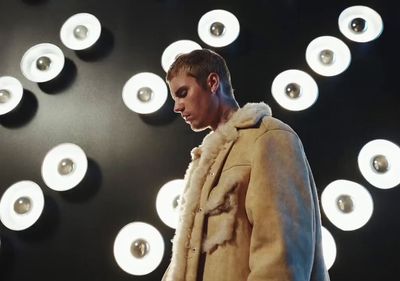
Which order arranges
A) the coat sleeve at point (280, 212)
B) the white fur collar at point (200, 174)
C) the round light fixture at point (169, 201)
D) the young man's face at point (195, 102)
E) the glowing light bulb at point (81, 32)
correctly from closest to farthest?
the coat sleeve at point (280, 212) < the white fur collar at point (200, 174) < the young man's face at point (195, 102) < the round light fixture at point (169, 201) < the glowing light bulb at point (81, 32)

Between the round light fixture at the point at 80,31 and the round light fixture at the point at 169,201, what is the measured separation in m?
0.94

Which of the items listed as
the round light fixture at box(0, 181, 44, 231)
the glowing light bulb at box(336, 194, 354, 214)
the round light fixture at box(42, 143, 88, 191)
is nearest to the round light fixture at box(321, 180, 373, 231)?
the glowing light bulb at box(336, 194, 354, 214)

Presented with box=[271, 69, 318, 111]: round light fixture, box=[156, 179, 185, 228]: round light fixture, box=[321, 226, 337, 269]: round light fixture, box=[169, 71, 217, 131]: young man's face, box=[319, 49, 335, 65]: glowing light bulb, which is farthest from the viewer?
box=[319, 49, 335, 65]: glowing light bulb

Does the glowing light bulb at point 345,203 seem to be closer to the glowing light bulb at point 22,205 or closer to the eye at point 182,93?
the eye at point 182,93

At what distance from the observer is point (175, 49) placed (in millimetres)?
2166

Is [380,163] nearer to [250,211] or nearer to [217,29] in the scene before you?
[217,29]

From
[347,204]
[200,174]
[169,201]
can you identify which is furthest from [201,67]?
[347,204]

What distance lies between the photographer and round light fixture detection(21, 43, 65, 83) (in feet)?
7.26

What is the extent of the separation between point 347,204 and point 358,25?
1010 mm

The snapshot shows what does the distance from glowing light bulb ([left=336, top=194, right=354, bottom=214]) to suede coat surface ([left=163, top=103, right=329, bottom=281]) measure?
0.91 metres

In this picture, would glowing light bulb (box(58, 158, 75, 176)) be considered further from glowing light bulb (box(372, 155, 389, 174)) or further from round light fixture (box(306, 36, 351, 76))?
glowing light bulb (box(372, 155, 389, 174))

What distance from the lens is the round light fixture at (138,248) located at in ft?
5.89

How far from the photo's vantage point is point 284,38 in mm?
2311

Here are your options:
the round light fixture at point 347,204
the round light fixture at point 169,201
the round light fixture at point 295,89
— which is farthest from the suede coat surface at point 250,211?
the round light fixture at point 295,89
